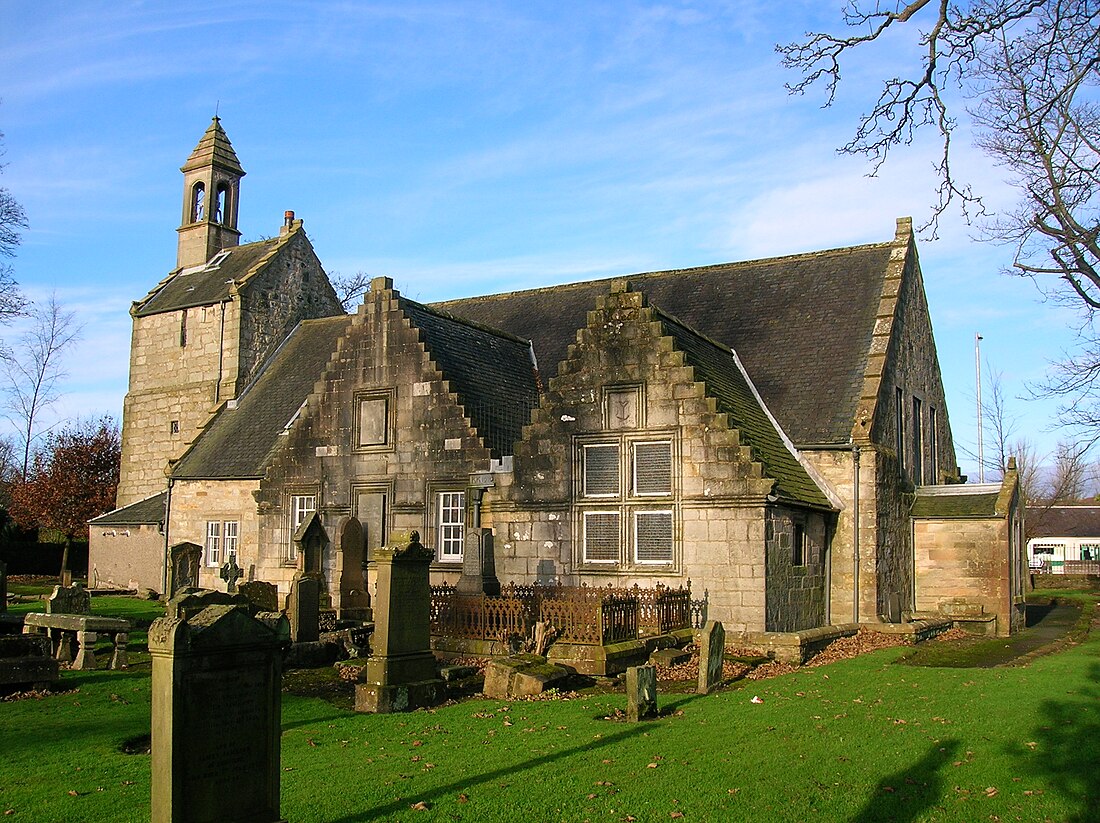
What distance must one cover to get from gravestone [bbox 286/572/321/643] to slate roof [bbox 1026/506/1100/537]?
73747 mm

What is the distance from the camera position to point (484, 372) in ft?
90.1

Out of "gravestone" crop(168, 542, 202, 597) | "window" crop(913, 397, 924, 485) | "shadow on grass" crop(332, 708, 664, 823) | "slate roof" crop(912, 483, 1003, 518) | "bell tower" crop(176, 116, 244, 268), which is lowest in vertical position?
"shadow on grass" crop(332, 708, 664, 823)

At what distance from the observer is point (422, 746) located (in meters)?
11.4

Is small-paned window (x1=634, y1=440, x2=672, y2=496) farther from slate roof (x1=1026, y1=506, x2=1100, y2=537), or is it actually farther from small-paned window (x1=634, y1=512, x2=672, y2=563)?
slate roof (x1=1026, y1=506, x2=1100, y2=537)

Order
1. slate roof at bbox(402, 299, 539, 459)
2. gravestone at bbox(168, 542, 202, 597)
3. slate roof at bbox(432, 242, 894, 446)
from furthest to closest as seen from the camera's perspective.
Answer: slate roof at bbox(402, 299, 539, 459), gravestone at bbox(168, 542, 202, 597), slate roof at bbox(432, 242, 894, 446)

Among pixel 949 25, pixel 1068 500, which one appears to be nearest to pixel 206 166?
pixel 949 25

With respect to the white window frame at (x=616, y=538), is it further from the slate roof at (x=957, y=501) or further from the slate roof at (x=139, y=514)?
the slate roof at (x=139, y=514)

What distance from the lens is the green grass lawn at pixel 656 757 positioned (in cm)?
872

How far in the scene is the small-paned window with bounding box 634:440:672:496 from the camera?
21.4m

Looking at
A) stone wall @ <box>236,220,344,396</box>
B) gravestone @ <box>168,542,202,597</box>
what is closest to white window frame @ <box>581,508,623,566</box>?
gravestone @ <box>168,542,202,597</box>

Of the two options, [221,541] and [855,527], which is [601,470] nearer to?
[855,527]

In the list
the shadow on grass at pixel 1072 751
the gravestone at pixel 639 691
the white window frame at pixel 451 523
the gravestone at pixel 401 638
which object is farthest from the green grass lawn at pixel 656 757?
the white window frame at pixel 451 523

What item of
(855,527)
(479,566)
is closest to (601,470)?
(479,566)

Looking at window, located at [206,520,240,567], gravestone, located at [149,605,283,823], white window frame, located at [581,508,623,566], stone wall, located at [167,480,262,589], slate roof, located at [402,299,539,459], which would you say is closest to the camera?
gravestone, located at [149,605,283,823]
